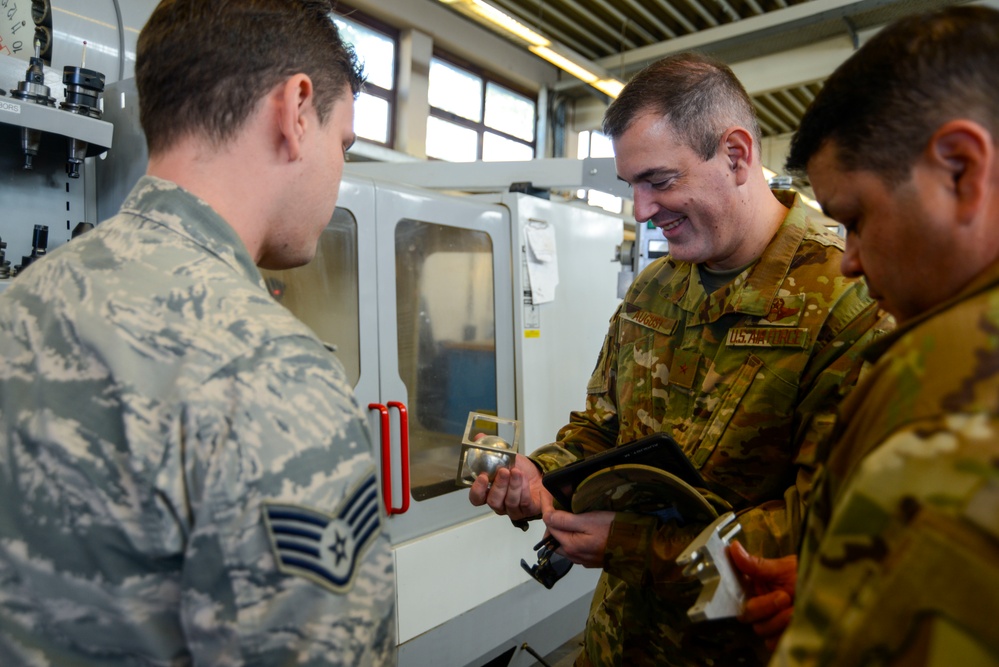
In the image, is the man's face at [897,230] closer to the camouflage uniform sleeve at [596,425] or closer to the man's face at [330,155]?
the man's face at [330,155]

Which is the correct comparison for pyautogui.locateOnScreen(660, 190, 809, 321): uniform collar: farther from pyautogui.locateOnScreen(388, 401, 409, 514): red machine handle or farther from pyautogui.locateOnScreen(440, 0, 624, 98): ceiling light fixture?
pyautogui.locateOnScreen(440, 0, 624, 98): ceiling light fixture

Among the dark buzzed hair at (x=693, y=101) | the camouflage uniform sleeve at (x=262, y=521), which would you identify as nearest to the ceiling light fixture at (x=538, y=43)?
the dark buzzed hair at (x=693, y=101)

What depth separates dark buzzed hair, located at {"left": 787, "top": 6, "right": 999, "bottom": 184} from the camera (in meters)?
0.54

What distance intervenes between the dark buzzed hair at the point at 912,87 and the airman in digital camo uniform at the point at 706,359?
24.5 inches

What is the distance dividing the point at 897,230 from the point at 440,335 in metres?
1.82

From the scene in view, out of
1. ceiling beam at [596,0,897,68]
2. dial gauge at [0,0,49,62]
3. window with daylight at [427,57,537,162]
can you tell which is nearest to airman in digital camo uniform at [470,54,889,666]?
dial gauge at [0,0,49,62]

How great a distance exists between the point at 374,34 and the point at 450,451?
15.5 feet

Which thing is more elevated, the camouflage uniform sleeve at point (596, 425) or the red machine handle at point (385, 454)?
the camouflage uniform sleeve at point (596, 425)

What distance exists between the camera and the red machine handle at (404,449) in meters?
2.03

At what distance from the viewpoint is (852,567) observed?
47 cm

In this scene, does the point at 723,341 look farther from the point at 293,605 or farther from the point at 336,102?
the point at 293,605

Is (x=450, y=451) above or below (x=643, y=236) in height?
below

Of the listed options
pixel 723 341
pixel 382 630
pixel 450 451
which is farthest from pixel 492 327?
pixel 382 630

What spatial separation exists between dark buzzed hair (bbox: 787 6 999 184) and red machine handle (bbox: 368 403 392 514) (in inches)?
63.1
